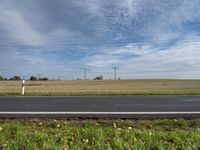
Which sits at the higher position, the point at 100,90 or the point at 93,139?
the point at 100,90

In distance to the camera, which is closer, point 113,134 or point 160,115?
point 113,134

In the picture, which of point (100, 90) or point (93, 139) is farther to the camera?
point (100, 90)

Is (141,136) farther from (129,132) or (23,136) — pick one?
(23,136)

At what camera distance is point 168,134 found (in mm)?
5473

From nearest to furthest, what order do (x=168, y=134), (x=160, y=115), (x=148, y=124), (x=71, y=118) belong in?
1. (x=168, y=134)
2. (x=148, y=124)
3. (x=71, y=118)
4. (x=160, y=115)

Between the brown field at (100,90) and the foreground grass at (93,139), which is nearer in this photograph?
the foreground grass at (93,139)

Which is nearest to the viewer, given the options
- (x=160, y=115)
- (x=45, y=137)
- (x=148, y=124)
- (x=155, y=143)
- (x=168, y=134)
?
(x=155, y=143)

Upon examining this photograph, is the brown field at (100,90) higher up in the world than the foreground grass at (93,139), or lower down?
higher up

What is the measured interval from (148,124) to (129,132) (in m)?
1.48

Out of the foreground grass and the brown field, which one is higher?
the brown field

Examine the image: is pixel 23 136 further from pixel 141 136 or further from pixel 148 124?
pixel 148 124

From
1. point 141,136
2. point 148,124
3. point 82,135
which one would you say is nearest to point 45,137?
point 82,135

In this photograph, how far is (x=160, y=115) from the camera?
851cm

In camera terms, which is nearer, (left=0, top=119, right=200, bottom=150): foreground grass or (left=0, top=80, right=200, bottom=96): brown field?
(left=0, top=119, right=200, bottom=150): foreground grass
